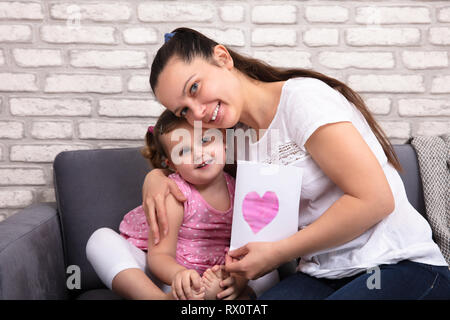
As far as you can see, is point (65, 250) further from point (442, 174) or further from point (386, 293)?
point (442, 174)

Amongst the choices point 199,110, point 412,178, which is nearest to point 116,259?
point 199,110

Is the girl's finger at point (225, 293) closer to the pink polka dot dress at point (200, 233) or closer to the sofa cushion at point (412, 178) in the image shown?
the pink polka dot dress at point (200, 233)

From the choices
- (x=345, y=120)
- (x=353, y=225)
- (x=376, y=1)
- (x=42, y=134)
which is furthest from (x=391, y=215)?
(x=42, y=134)

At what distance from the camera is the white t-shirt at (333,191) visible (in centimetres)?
96

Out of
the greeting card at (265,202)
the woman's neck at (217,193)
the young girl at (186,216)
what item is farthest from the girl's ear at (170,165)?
the greeting card at (265,202)

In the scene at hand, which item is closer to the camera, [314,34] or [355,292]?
[355,292]

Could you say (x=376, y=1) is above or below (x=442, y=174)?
above

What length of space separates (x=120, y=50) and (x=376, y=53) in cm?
106

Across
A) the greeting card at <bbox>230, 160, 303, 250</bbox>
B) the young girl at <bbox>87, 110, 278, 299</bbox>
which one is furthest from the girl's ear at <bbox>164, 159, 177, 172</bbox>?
the greeting card at <bbox>230, 160, 303, 250</bbox>

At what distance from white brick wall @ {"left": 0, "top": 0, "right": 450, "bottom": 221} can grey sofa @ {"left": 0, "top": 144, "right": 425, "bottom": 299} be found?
0.24 m

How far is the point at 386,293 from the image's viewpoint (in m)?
0.93

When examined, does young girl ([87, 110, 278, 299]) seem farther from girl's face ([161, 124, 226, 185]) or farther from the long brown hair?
the long brown hair

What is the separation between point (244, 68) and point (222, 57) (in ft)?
0.30

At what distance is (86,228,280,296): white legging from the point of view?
111 centimetres
